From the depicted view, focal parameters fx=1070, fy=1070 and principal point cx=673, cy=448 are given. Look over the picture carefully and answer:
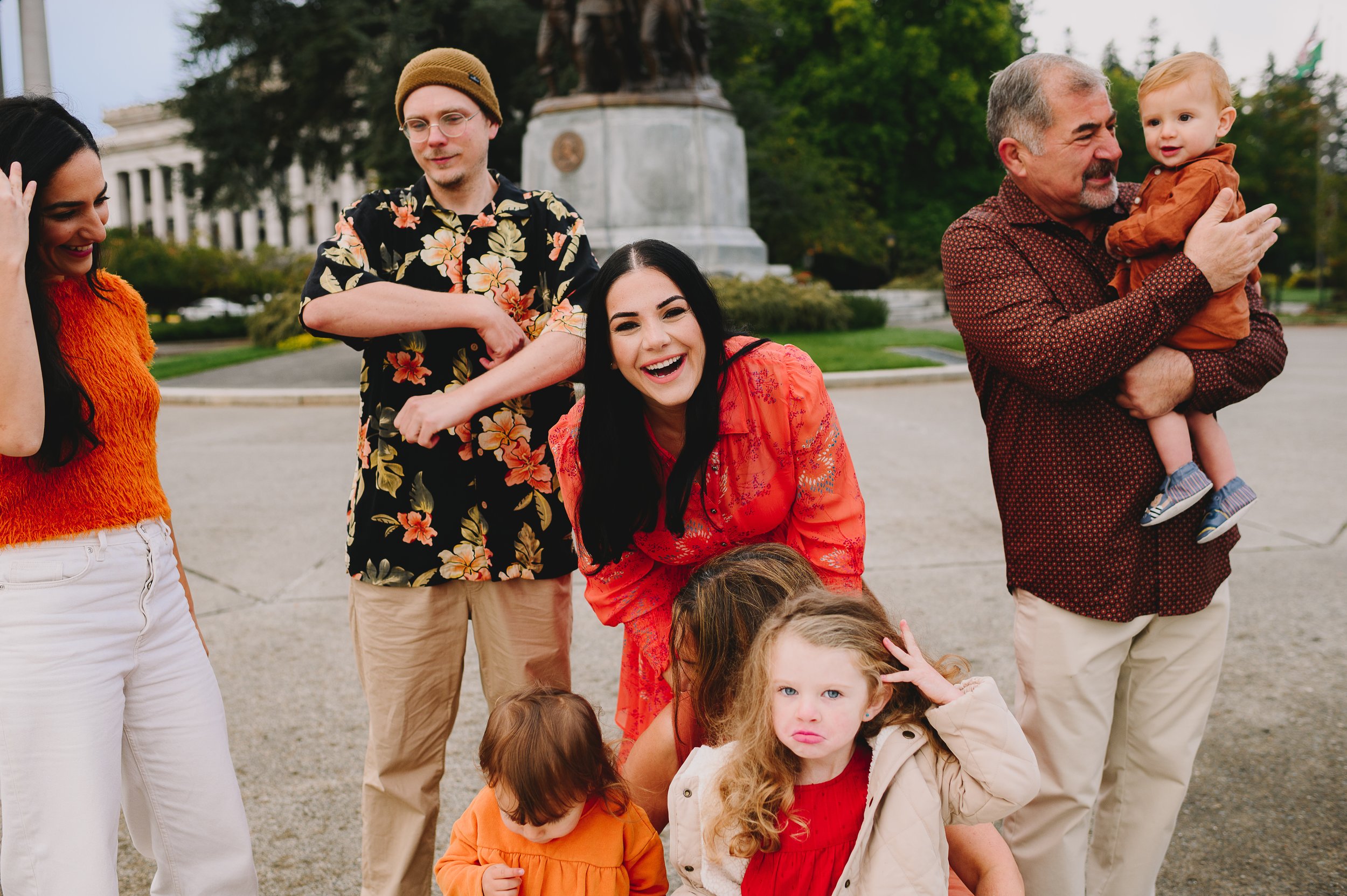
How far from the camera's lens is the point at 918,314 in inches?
1033

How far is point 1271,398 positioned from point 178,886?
40.5ft

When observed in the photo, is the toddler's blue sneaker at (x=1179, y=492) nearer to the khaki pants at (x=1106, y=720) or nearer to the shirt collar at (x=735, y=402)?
the khaki pants at (x=1106, y=720)

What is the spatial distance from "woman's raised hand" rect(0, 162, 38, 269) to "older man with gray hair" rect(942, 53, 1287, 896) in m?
1.92

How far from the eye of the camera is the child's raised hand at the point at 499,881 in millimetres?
2229

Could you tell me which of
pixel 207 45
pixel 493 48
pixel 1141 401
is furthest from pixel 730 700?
→ pixel 207 45

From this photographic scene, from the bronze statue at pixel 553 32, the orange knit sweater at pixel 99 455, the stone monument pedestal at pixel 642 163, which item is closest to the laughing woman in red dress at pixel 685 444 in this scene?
the orange knit sweater at pixel 99 455

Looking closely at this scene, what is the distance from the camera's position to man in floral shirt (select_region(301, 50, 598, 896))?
256 cm

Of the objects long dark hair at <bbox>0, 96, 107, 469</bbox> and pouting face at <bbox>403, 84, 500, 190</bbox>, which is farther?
pouting face at <bbox>403, 84, 500, 190</bbox>

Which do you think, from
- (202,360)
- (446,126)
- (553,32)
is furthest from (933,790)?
(202,360)

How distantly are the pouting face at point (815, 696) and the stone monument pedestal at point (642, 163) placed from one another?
46.0ft

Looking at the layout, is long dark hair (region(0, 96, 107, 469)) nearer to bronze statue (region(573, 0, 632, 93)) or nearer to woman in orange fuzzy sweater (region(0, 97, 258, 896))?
woman in orange fuzzy sweater (region(0, 97, 258, 896))

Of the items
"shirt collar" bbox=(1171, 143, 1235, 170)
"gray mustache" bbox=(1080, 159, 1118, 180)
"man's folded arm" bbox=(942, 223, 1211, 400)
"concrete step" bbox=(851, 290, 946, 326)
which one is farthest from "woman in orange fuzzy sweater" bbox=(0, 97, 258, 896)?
"concrete step" bbox=(851, 290, 946, 326)

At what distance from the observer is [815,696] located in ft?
6.55

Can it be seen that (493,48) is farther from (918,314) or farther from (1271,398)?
(1271,398)
